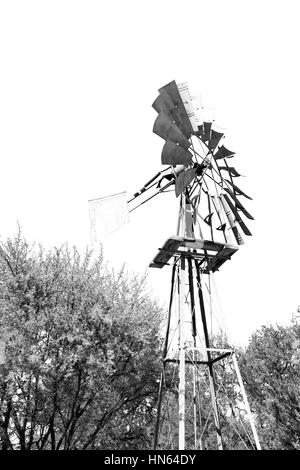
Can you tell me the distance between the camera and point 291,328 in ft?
72.1

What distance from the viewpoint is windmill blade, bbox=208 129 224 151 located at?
8.41m

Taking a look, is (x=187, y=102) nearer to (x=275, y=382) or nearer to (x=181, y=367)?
(x=181, y=367)

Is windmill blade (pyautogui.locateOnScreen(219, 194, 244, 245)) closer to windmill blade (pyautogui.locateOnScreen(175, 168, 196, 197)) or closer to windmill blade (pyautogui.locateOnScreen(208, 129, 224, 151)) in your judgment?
windmill blade (pyautogui.locateOnScreen(175, 168, 196, 197))

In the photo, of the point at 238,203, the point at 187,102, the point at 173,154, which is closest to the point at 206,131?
the point at 187,102

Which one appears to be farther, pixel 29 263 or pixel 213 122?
pixel 29 263

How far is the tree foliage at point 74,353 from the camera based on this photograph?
36.7 ft

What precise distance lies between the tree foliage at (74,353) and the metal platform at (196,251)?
4.96 m
